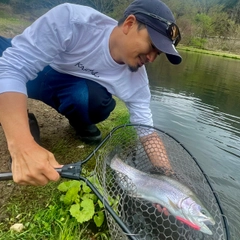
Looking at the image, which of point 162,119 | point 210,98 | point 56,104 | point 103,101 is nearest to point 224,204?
point 103,101

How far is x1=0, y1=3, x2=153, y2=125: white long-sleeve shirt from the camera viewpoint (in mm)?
1504

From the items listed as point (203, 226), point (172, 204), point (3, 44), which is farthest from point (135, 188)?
point (3, 44)

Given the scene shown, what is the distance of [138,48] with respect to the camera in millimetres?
1731

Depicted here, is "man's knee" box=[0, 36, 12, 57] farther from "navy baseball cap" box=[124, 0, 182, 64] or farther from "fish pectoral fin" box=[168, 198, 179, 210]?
"fish pectoral fin" box=[168, 198, 179, 210]

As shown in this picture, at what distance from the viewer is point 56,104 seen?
2.25 meters

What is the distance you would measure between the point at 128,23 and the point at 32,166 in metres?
1.11

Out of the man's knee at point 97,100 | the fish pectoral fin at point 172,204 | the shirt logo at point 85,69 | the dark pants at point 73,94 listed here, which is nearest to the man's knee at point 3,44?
the dark pants at point 73,94

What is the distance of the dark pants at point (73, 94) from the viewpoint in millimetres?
2029

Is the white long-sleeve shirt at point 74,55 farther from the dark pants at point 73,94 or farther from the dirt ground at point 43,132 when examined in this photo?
the dirt ground at point 43,132

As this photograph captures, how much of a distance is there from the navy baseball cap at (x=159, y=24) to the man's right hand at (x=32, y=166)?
932mm

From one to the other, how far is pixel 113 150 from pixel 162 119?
8.65 ft

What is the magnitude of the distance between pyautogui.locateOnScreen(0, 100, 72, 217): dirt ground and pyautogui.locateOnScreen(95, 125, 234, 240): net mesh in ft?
1.84

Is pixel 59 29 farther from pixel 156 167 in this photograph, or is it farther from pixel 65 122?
pixel 65 122

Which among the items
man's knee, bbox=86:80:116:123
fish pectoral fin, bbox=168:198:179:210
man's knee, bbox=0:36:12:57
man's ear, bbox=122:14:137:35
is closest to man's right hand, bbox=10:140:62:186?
fish pectoral fin, bbox=168:198:179:210
